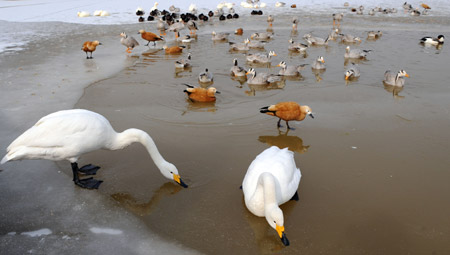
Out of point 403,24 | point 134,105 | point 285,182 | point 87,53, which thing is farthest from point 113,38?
point 403,24

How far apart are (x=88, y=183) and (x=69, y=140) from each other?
83 centimetres

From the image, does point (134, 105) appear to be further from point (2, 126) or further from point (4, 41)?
point (4, 41)

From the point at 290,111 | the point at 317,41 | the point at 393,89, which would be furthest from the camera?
the point at 317,41

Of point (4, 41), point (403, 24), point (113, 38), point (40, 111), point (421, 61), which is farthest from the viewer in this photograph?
point (403, 24)

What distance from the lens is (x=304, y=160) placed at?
664 centimetres

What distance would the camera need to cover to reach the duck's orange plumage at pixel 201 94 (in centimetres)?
970

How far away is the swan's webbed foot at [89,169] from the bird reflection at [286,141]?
352 cm

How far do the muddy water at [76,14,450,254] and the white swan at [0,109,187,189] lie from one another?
49cm

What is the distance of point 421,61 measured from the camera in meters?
14.1

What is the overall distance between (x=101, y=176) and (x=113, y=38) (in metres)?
16.2

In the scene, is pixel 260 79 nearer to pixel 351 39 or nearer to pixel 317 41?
pixel 317 41

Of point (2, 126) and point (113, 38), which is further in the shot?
point (113, 38)

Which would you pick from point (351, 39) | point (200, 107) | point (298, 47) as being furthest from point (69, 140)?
point (351, 39)

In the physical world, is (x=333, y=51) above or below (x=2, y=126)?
above
